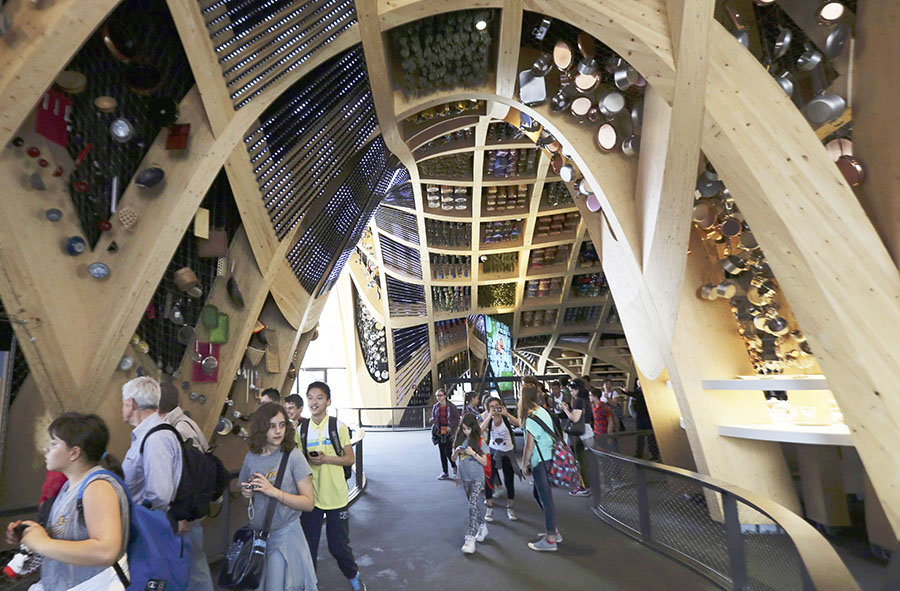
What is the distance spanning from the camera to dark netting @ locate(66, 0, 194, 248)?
11.1 feet

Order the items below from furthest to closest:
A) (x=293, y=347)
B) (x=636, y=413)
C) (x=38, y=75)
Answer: (x=636, y=413) → (x=293, y=347) → (x=38, y=75)

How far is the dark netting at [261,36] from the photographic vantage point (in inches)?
150

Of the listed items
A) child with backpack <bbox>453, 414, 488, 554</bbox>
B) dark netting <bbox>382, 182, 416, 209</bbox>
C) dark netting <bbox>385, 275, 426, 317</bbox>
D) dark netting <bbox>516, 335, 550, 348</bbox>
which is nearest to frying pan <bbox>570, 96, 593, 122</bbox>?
child with backpack <bbox>453, 414, 488, 554</bbox>

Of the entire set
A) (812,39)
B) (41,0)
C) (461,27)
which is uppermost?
(461,27)

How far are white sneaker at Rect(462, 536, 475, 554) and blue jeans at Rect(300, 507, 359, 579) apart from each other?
1.19 meters

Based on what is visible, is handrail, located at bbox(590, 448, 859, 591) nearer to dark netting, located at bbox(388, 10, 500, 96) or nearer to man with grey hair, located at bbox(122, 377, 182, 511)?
man with grey hair, located at bbox(122, 377, 182, 511)

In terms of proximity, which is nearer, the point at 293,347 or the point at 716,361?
the point at 716,361

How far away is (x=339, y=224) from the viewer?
697cm

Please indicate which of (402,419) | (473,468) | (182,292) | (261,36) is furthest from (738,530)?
(402,419)

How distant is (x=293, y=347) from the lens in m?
6.43

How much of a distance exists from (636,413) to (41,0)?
777 cm

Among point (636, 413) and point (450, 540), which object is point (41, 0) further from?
point (636, 413)

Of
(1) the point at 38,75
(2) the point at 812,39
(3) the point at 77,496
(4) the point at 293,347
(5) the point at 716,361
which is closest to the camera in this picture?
(3) the point at 77,496

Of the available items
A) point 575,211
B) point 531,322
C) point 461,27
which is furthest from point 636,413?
point 531,322
